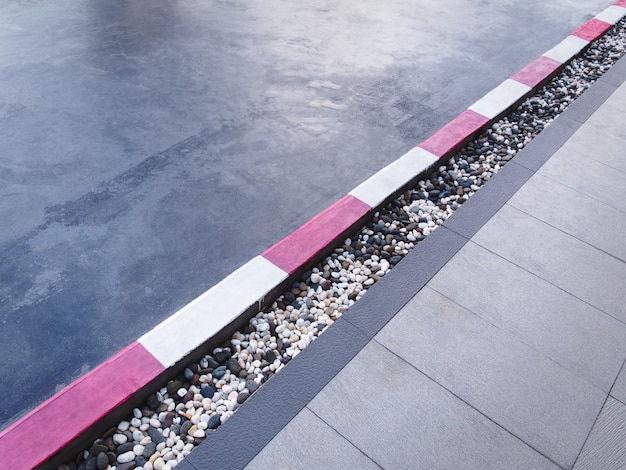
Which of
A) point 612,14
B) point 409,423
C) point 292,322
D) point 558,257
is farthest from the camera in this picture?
point 612,14

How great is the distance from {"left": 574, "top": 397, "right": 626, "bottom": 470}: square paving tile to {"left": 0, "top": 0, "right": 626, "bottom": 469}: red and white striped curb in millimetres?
1470

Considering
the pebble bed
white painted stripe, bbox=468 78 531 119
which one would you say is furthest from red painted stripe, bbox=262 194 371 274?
white painted stripe, bbox=468 78 531 119

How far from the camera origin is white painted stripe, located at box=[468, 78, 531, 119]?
405cm

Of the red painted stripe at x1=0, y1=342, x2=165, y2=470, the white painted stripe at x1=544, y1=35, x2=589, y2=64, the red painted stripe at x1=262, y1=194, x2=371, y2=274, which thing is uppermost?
the red painted stripe at x1=0, y1=342, x2=165, y2=470

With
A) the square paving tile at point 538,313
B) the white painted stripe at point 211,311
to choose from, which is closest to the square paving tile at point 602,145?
the square paving tile at point 538,313

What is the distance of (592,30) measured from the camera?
18.0ft

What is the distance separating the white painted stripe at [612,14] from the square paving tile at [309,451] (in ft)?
18.9

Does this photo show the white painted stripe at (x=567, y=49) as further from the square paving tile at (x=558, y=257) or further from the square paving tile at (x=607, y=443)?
the square paving tile at (x=607, y=443)

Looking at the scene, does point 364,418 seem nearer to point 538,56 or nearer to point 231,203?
point 231,203

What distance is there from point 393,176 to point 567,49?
3.02 metres

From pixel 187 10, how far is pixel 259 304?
379cm

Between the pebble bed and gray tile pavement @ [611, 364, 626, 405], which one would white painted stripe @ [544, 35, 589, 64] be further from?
gray tile pavement @ [611, 364, 626, 405]

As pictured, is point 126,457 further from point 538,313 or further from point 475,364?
point 538,313

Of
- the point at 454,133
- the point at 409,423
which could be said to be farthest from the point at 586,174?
the point at 409,423
